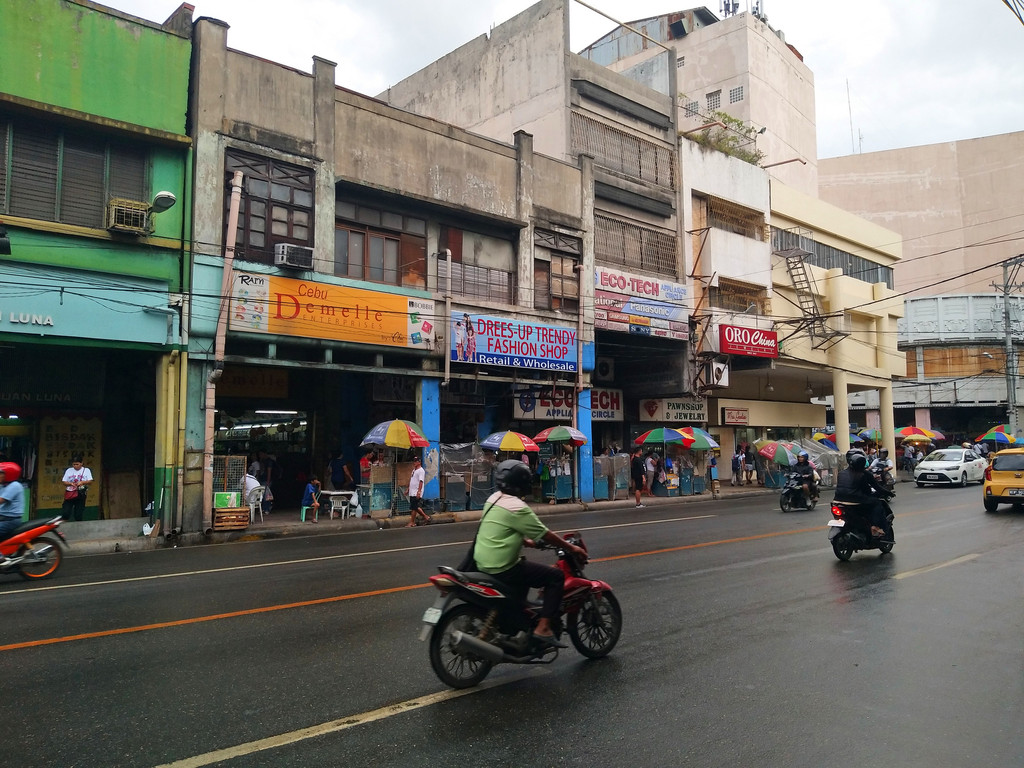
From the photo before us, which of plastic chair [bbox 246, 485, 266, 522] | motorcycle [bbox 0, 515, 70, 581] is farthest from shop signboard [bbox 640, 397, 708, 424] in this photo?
motorcycle [bbox 0, 515, 70, 581]

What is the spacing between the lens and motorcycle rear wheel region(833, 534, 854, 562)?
1095 centimetres

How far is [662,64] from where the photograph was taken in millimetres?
32250

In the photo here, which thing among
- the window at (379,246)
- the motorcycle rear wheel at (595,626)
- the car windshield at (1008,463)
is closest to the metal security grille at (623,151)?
the window at (379,246)

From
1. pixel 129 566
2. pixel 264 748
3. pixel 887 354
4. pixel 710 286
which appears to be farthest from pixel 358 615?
pixel 887 354

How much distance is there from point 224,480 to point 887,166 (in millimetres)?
64045

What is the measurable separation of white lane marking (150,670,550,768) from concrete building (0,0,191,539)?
12.5 meters

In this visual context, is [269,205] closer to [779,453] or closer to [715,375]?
[715,375]

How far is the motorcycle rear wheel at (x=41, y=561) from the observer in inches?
418

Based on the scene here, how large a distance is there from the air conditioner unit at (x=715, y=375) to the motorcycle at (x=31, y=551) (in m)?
23.6

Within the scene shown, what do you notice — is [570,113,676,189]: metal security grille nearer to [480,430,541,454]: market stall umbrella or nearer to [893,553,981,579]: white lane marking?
[480,430,541,454]: market stall umbrella

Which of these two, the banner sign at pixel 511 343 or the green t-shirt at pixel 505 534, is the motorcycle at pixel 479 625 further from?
the banner sign at pixel 511 343

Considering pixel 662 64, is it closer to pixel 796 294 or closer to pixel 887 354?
pixel 796 294

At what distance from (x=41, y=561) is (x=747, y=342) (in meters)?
25.4

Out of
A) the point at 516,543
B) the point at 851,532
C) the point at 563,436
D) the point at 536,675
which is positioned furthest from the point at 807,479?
the point at 516,543
